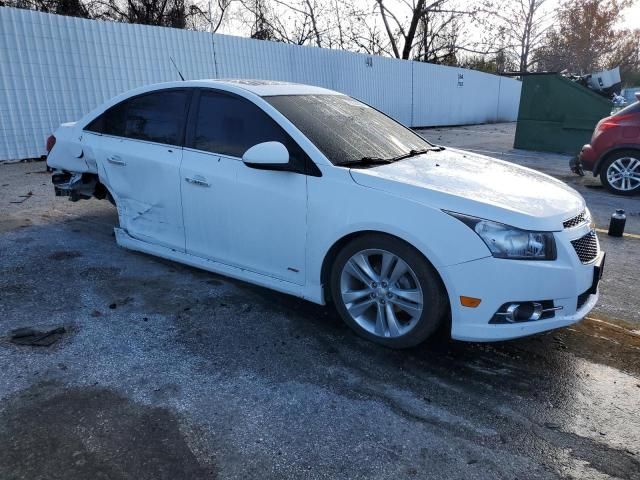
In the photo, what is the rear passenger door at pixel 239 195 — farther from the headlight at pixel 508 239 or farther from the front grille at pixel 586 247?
the front grille at pixel 586 247

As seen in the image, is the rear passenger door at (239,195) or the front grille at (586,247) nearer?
the front grille at (586,247)

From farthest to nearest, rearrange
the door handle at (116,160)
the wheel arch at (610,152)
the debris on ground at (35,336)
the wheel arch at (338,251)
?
the wheel arch at (610,152) → the door handle at (116,160) → the debris on ground at (35,336) → the wheel arch at (338,251)

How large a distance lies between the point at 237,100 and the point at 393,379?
7.64ft

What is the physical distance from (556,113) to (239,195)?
11.6m

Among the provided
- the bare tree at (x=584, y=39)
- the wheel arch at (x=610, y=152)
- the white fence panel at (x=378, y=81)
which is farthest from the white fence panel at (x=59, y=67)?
the bare tree at (x=584, y=39)

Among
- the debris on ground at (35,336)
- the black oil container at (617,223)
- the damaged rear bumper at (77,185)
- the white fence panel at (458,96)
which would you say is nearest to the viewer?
the debris on ground at (35,336)

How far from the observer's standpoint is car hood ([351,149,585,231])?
2670 millimetres

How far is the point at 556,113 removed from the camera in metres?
12.3

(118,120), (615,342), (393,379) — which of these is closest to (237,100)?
(118,120)

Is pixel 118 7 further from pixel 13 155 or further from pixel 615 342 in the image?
pixel 615 342

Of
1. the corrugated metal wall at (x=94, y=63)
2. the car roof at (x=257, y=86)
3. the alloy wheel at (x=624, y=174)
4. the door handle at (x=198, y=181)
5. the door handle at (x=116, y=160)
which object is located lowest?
the alloy wheel at (x=624, y=174)

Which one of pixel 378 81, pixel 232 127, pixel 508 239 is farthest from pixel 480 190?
pixel 378 81

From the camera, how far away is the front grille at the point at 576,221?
282 centimetres

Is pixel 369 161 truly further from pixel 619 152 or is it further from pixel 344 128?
pixel 619 152
